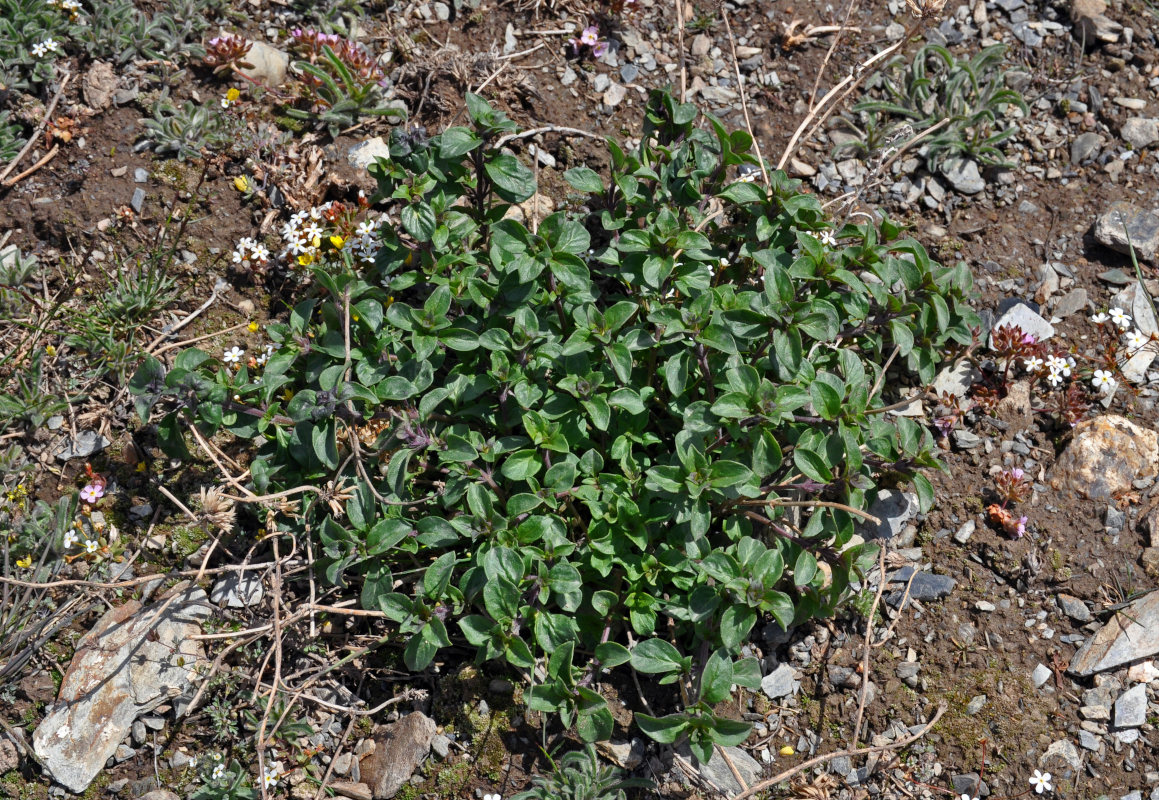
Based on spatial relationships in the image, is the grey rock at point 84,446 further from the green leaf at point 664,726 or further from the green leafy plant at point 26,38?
the green leaf at point 664,726

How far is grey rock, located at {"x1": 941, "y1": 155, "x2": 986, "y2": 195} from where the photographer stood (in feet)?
18.1

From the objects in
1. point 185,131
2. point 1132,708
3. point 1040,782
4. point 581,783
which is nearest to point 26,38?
point 185,131

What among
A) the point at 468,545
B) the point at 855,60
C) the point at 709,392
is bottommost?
the point at 468,545

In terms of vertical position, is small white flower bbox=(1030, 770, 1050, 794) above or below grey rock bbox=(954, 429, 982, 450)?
below

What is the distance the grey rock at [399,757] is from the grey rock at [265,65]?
13.1 ft

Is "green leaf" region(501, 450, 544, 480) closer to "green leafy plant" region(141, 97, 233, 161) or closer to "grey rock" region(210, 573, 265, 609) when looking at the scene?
"grey rock" region(210, 573, 265, 609)

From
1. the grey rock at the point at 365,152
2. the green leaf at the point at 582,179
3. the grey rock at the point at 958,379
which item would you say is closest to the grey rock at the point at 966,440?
the grey rock at the point at 958,379

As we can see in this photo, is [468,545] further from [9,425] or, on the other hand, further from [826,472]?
[9,425]

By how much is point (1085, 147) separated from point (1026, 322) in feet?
4.73

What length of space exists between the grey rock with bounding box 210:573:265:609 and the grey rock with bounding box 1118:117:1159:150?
19.1ft

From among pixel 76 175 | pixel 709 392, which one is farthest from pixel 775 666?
pixel 76 175

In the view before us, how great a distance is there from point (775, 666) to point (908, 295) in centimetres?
200

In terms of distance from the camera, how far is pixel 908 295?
4520mm

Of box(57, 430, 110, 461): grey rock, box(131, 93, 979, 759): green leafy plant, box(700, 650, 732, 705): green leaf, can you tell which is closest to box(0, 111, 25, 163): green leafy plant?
box(57, 430, 110, 461): grey rock
